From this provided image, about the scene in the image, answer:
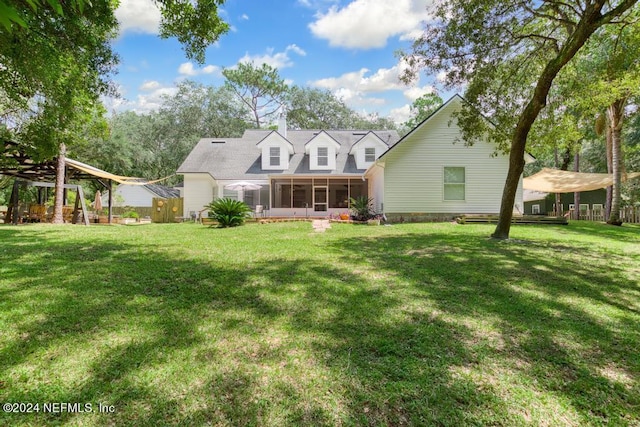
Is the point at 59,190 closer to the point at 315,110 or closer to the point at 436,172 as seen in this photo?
the point at 436,172

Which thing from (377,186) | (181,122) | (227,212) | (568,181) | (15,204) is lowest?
(227,212)

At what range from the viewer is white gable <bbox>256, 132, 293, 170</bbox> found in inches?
872

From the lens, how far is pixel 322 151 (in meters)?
21.9

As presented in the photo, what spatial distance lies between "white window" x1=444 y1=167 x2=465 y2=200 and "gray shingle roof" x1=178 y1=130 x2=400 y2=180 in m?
6.69

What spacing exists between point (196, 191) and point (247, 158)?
14.1 feet

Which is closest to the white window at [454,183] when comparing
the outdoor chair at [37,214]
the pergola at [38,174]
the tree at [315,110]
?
the pergola at [38,174]

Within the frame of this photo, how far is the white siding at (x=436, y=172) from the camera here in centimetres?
1567

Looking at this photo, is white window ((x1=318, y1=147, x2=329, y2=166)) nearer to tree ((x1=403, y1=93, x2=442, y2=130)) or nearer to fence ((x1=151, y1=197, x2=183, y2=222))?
fence ((x1=151, y1=197, x2=183, y2=222))

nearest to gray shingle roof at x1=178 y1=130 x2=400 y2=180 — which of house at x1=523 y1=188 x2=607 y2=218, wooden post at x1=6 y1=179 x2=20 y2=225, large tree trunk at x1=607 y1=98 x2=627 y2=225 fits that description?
wooden post at x1=6 y1=179 x2=20 y2=225

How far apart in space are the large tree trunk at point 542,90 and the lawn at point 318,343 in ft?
11.1

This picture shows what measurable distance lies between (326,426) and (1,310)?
148 inches

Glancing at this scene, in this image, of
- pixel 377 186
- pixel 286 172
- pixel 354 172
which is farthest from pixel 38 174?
pixel 377 186

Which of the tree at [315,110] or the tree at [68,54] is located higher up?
the tree at [315,110]

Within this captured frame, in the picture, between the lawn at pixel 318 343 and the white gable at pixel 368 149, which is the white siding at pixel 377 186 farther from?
the lawn at pixel 318 343
